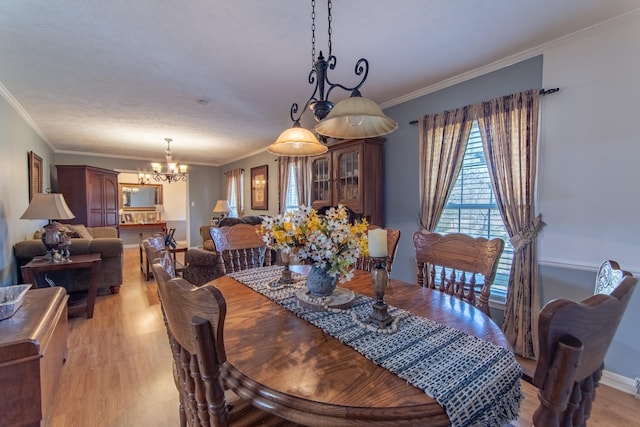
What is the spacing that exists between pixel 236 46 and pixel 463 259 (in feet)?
7.04

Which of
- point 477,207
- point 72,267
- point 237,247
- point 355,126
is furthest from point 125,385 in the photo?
point 477,207

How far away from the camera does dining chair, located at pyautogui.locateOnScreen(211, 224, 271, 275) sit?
214cm

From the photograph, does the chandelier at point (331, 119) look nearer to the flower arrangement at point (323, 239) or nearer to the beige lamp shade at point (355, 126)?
the beige lamp shade at point (355, 126)

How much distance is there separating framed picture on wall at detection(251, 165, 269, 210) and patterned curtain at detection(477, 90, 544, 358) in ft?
14.7

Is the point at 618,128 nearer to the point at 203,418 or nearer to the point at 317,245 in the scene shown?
the point at 317,245

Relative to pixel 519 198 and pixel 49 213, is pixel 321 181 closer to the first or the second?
pixel 519 198

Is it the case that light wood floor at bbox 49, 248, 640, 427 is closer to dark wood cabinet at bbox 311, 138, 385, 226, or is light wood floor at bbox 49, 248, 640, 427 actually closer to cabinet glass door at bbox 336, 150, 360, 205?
dark wood cabinet at bbox 311, 138, 385, 226

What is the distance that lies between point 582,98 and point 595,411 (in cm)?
203

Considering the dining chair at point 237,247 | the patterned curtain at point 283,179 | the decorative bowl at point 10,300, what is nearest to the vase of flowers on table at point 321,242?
the dining chair at point 237,247

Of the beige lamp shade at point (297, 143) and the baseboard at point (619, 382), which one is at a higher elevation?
the beige lamp shade at point (297, 143)

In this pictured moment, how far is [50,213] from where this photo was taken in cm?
319

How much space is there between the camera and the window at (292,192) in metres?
5.21

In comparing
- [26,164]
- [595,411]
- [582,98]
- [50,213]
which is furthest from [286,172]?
[595,411]

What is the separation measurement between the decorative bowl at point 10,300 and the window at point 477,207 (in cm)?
321
